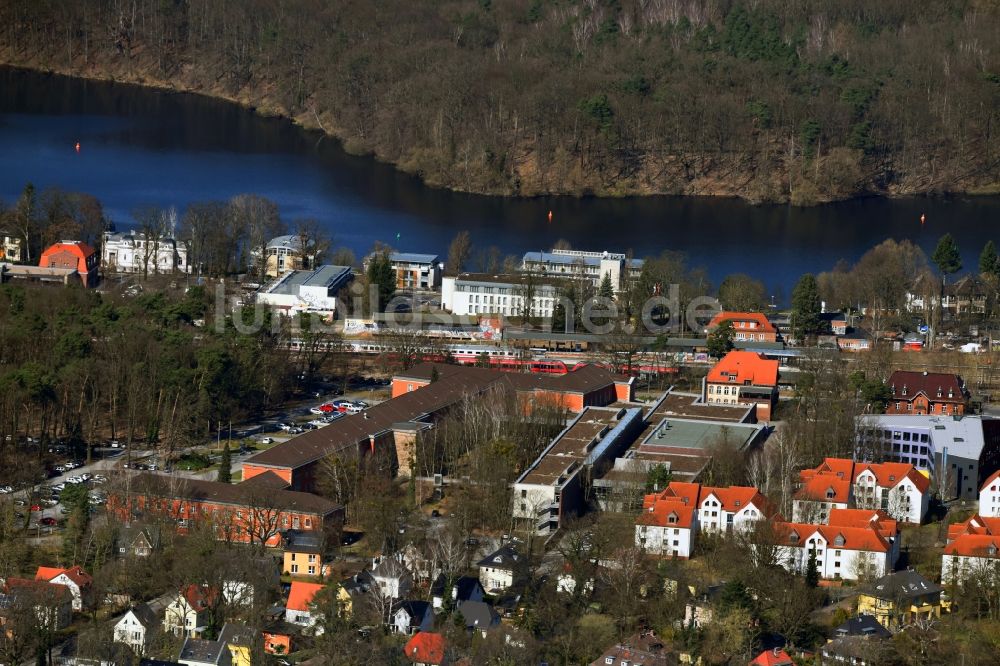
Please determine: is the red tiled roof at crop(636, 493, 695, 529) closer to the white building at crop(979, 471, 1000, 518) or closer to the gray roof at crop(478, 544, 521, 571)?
the gray roof at crop(478, 544, 521, 571)

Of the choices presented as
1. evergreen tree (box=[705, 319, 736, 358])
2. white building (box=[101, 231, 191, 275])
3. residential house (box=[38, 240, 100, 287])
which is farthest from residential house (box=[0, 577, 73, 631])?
white building (box=[101, 231, 191, 275])

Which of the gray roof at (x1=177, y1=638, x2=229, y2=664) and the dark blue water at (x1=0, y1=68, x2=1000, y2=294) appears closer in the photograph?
the gray roof at (x1=177, y1=638, x2=229, y2=664)

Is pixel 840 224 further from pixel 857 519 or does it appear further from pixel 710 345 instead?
pixel 857 519

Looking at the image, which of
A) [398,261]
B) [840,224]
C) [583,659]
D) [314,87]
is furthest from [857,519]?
[314,87]

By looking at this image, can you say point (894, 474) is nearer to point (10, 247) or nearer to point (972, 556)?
point (972, 556)

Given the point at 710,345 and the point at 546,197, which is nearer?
the point at 710,345
